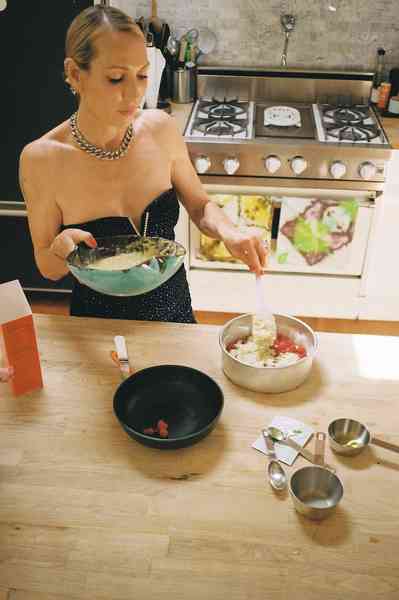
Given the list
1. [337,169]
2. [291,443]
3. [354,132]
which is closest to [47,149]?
[291,443]

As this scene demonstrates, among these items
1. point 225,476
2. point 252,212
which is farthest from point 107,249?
point 252,212

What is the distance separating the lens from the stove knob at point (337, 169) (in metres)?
2.63

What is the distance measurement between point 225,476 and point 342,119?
2.13 meters

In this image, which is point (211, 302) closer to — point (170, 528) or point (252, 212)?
point (252, 212)

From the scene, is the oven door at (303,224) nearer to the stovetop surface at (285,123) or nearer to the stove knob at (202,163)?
the stove knob at (202,163)

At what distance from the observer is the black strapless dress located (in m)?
1.78

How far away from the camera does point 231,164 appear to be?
2.66 metres

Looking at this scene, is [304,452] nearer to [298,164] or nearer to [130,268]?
[130,268]

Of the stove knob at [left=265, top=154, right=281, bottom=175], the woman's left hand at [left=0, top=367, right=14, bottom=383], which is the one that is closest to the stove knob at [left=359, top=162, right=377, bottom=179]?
the stove knob at [left=265, top=154, right=281, bottom=175]

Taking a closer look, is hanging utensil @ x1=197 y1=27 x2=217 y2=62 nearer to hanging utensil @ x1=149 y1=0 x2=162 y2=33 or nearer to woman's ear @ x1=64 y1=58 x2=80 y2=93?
hanging utensil @ x1=149 y1=0 x2=162 y2=33

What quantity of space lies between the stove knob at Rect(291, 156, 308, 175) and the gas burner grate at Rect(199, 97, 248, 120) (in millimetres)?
433

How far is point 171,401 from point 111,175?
2.31ft

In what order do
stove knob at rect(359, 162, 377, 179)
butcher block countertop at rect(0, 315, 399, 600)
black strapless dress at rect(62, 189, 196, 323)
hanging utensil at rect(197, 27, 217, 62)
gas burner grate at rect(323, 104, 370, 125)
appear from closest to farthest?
butcher block countertop at rect(0, 315, 399, 600) → black strapless dress at rect(62, 189, 196, 323) → stove knob at rect(359, 162, 377, 179) → gas burner grate at rect(323, 104, 370, 125) → hanging utensil at rect(197, 27, 217, 62)

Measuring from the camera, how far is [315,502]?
1.17 m
